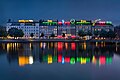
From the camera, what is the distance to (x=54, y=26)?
154750 millimetres

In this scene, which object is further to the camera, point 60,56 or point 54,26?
point 54,26

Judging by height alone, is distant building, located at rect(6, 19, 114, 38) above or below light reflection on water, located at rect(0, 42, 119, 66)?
above

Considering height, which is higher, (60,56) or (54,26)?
(54,26)

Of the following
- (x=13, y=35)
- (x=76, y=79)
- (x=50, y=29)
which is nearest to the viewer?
(x=76, y=79)

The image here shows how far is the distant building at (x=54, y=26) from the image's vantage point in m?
154

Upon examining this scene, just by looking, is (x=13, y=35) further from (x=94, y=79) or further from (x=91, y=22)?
(x=94, y=79)

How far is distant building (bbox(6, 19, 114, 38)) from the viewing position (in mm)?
153625

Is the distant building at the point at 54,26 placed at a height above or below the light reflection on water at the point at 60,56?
above

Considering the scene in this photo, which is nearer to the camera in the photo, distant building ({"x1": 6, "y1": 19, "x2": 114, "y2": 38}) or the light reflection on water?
the light reflection on water

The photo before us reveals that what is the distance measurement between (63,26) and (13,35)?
41.1 m

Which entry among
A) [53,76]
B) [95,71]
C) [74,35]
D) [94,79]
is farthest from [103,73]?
[74,35]

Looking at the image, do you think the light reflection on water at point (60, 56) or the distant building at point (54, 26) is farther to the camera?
the distant building at point (54, 26)

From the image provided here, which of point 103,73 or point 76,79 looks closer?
point 76,79

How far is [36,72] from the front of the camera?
21266 millimetres
